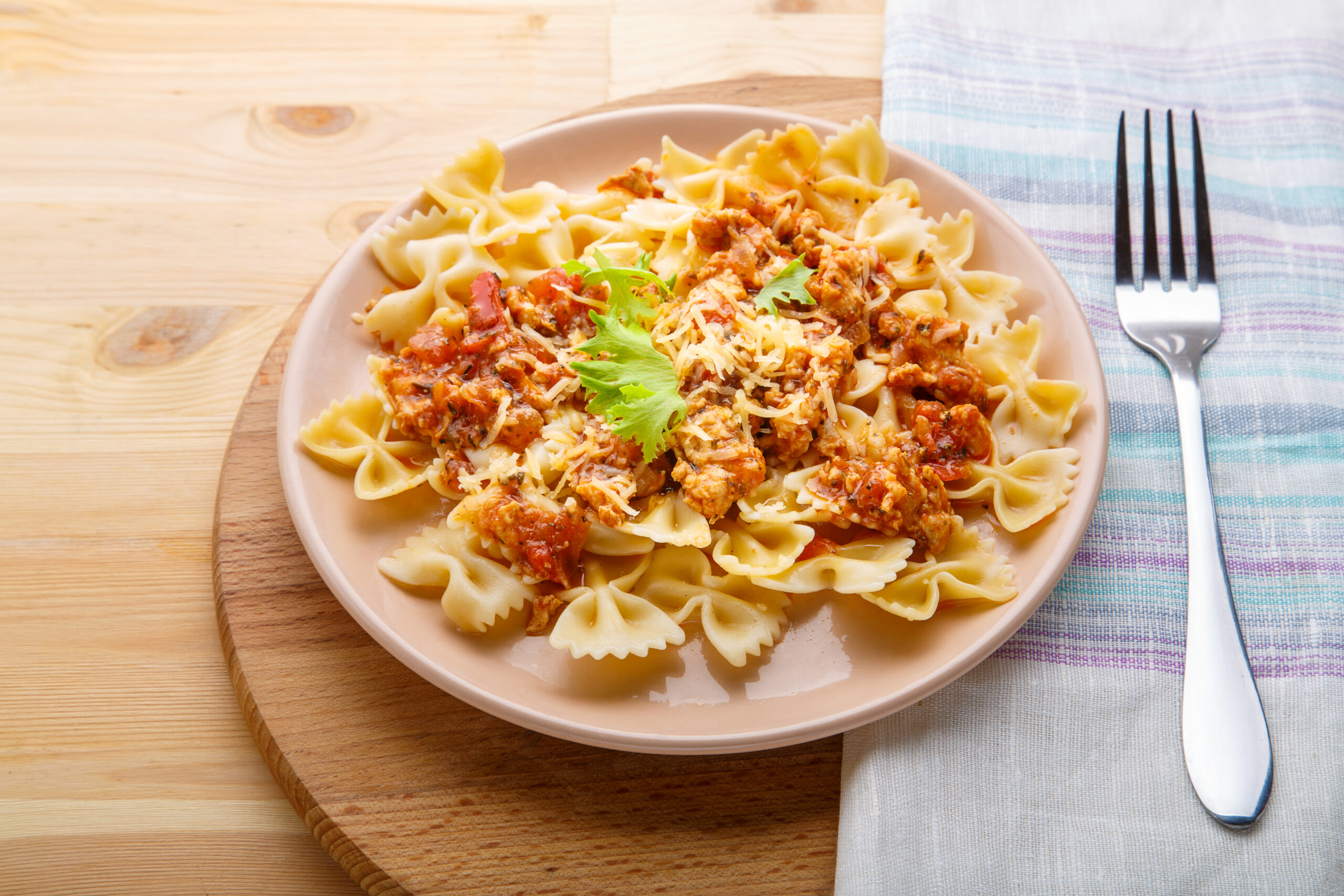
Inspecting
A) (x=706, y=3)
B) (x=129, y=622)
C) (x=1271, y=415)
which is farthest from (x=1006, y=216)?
(x=129, y=622)

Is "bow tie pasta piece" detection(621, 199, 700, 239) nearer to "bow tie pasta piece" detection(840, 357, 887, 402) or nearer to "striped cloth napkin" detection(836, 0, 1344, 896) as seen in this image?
"bow tie pasta piece" detection(840, 357, 887, 402)

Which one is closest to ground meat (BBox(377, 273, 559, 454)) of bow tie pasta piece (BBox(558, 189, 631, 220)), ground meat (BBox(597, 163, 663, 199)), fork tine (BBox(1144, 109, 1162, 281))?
bow tie pasta piece (BBox(558, 189, 631, 220))

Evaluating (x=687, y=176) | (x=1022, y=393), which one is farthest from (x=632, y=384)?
(x=1022, y=393)

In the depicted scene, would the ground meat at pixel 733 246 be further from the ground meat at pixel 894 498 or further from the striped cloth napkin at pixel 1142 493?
the striped cloth napkin at pixel 1142 493

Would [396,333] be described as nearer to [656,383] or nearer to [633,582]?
[656,383]

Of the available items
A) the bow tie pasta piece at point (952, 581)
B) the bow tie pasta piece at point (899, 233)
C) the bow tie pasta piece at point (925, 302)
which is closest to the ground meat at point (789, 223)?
the bow tie pasta piece at point (899, 233)

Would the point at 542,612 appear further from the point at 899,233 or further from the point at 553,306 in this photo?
the point at 899,233
